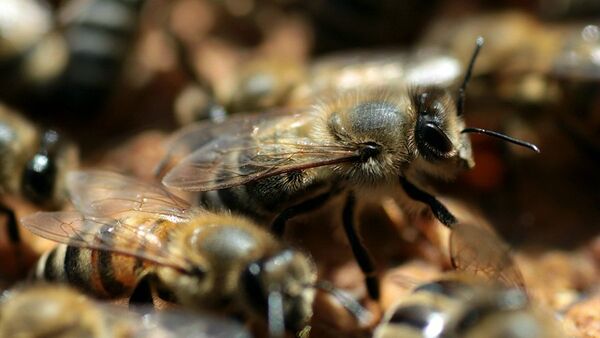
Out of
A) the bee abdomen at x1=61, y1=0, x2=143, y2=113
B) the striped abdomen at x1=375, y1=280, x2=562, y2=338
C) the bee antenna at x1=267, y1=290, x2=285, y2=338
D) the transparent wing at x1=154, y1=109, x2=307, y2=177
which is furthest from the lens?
the bee abdomen at x1=61, y1=0, x2=143, y2=113

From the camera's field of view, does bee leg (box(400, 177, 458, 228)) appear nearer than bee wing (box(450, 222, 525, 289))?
No

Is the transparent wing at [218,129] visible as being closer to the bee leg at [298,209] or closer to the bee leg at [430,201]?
the bee leg at [298,209]

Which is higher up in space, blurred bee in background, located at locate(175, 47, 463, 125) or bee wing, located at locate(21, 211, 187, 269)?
bee wing, located at locate(21, 211, 187, 269)

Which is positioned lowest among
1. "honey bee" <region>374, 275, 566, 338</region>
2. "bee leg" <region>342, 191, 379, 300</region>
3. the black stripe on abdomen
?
"bee leg" <region>342, 191, 379, 300</region>

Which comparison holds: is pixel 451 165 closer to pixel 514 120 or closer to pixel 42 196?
pixel 514 120

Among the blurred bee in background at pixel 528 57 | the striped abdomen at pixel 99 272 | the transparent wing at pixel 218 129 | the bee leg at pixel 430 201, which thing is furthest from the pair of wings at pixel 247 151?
the blurred bee in background at pixel 528 57

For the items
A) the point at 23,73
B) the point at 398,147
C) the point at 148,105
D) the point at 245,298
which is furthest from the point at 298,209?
the point at 23,73

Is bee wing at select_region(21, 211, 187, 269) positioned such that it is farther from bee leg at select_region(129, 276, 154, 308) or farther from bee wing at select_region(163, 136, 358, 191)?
bee wing at select_region(163, 136, 358, 191)

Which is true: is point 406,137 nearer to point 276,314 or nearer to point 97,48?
point 276,314

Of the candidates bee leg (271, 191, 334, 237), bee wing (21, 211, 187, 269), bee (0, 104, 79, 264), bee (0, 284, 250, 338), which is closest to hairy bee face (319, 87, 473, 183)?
bee leg (271, 191, 334, 237)
